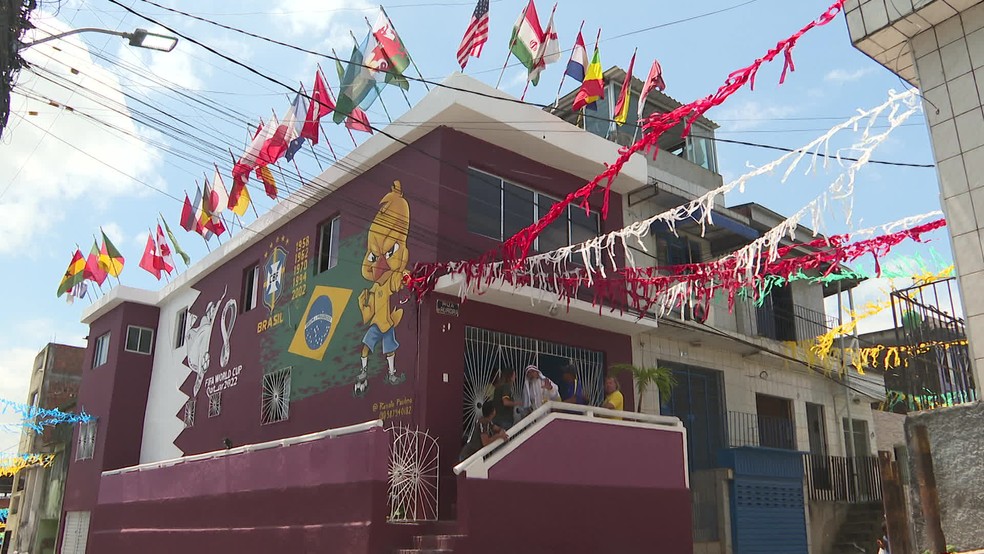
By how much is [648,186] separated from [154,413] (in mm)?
14320

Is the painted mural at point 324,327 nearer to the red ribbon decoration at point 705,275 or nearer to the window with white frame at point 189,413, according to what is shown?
the window with white frame at point 189,413

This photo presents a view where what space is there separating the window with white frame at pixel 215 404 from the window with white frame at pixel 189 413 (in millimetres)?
1069

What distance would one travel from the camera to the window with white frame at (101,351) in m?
23.2

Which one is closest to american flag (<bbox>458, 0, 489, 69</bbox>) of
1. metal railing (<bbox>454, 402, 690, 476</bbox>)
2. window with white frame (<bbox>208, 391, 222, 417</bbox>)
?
metal railing (<bbox>454, 402, 690, 476</bbox>)

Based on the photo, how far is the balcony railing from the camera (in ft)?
55.1

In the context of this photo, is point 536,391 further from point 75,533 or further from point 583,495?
point 75,533

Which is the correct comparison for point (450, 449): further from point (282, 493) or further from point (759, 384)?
point (759, 384)

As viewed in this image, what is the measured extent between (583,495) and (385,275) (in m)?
4.98

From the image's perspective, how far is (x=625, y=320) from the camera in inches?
559

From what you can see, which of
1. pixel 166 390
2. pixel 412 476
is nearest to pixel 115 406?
pixel 166 390

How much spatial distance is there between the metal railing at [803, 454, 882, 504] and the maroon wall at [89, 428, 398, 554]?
10296mm

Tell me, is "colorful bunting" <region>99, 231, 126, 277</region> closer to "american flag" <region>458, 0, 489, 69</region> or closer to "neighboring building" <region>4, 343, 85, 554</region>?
"neighboring building" <region>4, 343, 85, 554</region>

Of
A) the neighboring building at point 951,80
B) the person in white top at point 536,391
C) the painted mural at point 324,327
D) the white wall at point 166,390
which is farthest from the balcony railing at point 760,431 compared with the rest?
the white wall at point 166,390

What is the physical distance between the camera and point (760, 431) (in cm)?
1759
